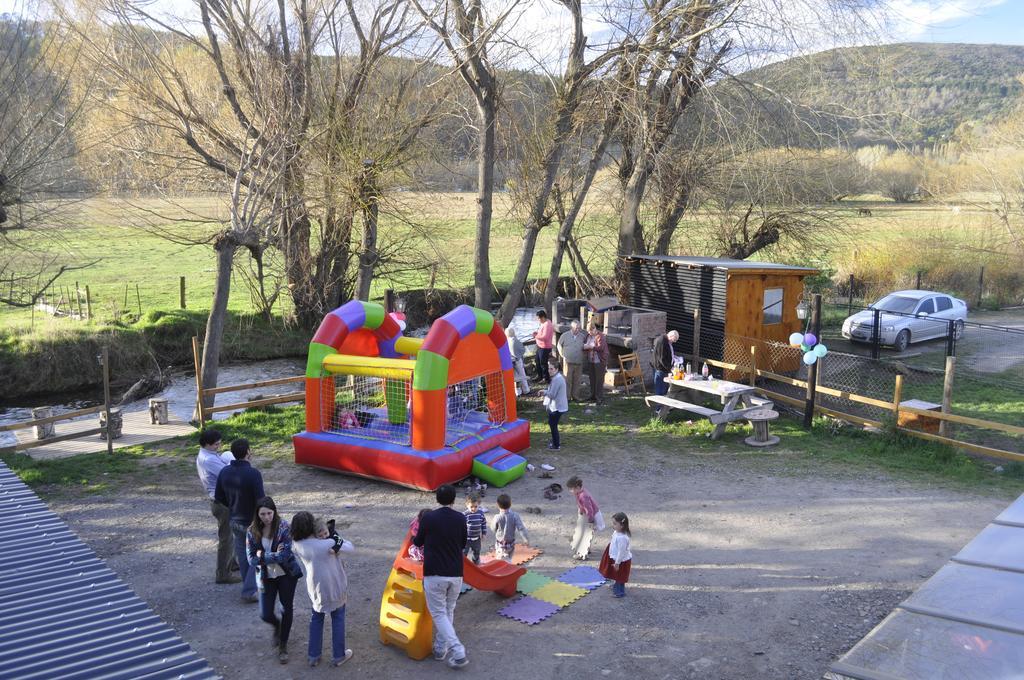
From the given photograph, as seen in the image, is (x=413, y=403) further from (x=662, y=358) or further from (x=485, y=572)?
(x=662, y=358)

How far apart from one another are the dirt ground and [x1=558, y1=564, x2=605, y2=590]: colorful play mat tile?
0.19m

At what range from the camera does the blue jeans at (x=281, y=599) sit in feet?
21.3

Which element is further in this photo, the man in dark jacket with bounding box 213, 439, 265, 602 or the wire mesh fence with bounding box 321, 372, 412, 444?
the wire mesh fence with bounding box 321, 372, 412, 444

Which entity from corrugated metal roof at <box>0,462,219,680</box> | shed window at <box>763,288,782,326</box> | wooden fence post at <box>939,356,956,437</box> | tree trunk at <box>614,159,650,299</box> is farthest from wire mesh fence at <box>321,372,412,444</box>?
tree trunk at <box>614,159,650,299</box>

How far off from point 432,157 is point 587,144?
13.7ft

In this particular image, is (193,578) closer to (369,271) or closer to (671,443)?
(671,443)

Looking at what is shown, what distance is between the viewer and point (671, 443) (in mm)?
13156

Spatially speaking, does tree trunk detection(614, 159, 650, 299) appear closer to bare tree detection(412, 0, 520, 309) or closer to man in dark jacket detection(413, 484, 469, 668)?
bare tree detection(412, 0, 520, 309)

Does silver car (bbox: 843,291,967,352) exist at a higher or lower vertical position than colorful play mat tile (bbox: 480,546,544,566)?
higher

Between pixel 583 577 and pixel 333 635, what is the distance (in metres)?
2.89

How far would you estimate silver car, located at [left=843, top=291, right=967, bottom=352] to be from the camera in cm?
2036

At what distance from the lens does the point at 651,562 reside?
8805 millimetres

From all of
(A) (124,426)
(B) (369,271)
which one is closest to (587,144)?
(B) (369,271)

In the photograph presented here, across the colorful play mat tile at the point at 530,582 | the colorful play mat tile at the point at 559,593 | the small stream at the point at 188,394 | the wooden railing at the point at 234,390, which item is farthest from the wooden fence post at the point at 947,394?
the small stream at the point at 188,394
